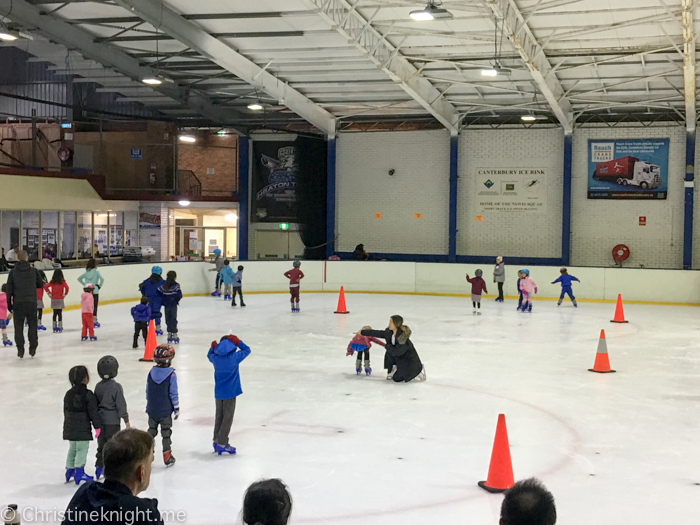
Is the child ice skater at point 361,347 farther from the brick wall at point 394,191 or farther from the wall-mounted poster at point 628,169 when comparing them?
the wall-mounted poster at point 628,169

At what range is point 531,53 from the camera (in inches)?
762

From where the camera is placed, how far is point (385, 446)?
8242mm

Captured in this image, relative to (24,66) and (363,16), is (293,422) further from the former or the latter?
(24,66)

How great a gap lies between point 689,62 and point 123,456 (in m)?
19.1

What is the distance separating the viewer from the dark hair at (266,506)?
Answer: 2.69 meters

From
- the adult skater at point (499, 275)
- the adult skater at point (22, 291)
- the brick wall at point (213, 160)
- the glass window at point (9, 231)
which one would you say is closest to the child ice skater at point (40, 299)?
the adult skater at point (22, 291)

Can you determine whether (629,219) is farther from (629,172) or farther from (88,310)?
(88,310)

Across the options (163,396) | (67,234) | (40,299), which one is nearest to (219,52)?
(40,299)

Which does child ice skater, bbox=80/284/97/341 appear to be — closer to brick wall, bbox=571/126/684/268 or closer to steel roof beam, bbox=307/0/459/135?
steel roof beam, bbox=307/0/459/135

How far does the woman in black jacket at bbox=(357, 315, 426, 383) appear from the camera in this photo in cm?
1127

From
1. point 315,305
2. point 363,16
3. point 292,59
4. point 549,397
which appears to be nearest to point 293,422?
point 549,397

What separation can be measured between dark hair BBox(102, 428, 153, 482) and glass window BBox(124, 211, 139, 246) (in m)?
30.0

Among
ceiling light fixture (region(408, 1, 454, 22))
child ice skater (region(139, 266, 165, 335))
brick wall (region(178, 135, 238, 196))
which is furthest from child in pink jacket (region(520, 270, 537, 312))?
brick wall (region(178, 135, 238, 196))

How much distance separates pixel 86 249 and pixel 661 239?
68.8ft
